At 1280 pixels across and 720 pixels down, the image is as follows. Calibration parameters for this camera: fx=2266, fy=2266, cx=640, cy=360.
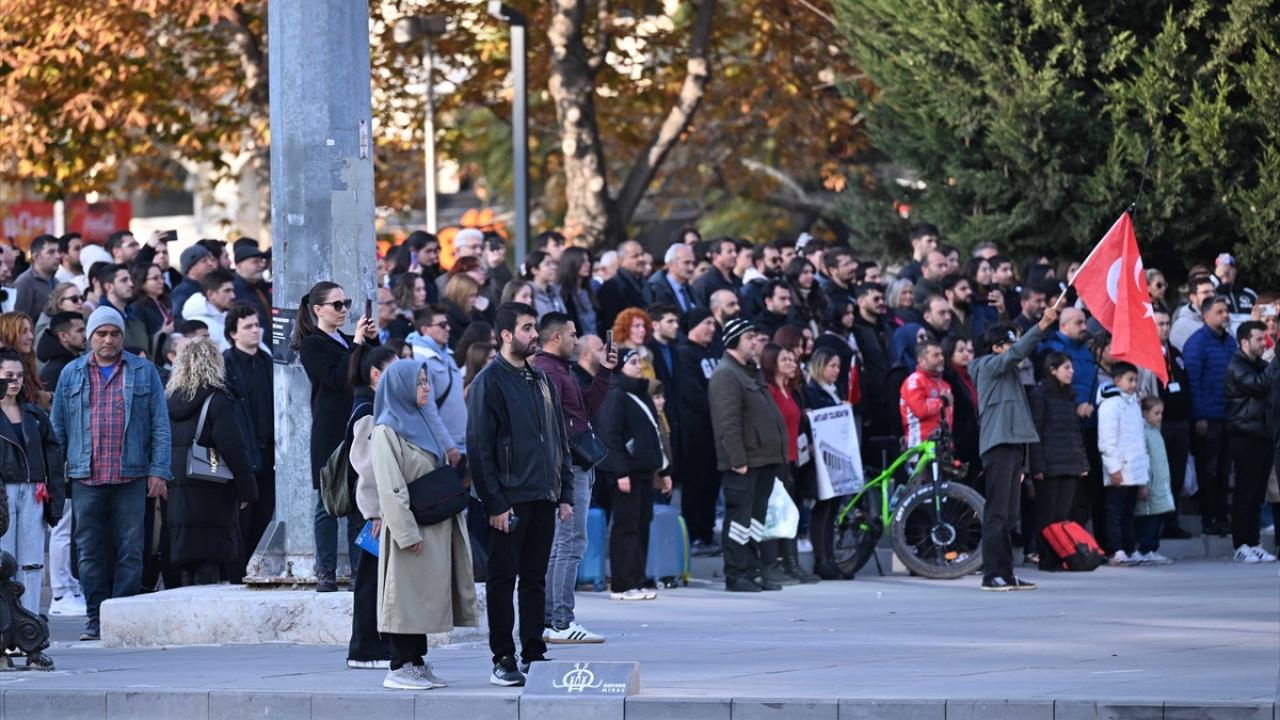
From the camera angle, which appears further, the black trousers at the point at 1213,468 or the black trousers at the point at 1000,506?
the black trousers at the point at 1213,468

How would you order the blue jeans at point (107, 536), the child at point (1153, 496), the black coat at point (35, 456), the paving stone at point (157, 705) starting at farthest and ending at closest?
1. the child at point (1153, 496)
2. the blue jeans at point (107, 536)
3. the black coat at point (35, 456)
4. the paving stone at point (157, 705)

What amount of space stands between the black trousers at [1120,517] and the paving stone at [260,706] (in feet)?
33.6

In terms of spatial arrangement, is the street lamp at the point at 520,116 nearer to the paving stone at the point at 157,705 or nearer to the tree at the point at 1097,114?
the tree at the point at 1097,114

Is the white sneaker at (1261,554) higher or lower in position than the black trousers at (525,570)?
lower

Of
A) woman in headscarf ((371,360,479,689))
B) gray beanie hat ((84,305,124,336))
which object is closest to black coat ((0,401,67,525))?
gray beanie hat ((84,305,124,336))

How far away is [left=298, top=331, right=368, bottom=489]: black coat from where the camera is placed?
42.0ft

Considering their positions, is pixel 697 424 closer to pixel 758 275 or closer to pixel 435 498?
pixel 758 275

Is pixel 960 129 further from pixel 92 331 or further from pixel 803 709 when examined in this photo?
pixel 803 709

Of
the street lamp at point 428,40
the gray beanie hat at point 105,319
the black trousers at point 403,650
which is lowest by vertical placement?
the black trousers at point 403,650

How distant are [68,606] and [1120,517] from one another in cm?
897

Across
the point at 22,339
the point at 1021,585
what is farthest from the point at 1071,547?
the point at 22,339

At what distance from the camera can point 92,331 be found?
14.1 m

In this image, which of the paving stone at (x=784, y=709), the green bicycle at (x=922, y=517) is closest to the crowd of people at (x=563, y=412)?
the green bicycle at (x=922, y=517)

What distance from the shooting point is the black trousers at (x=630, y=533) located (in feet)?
52.3
